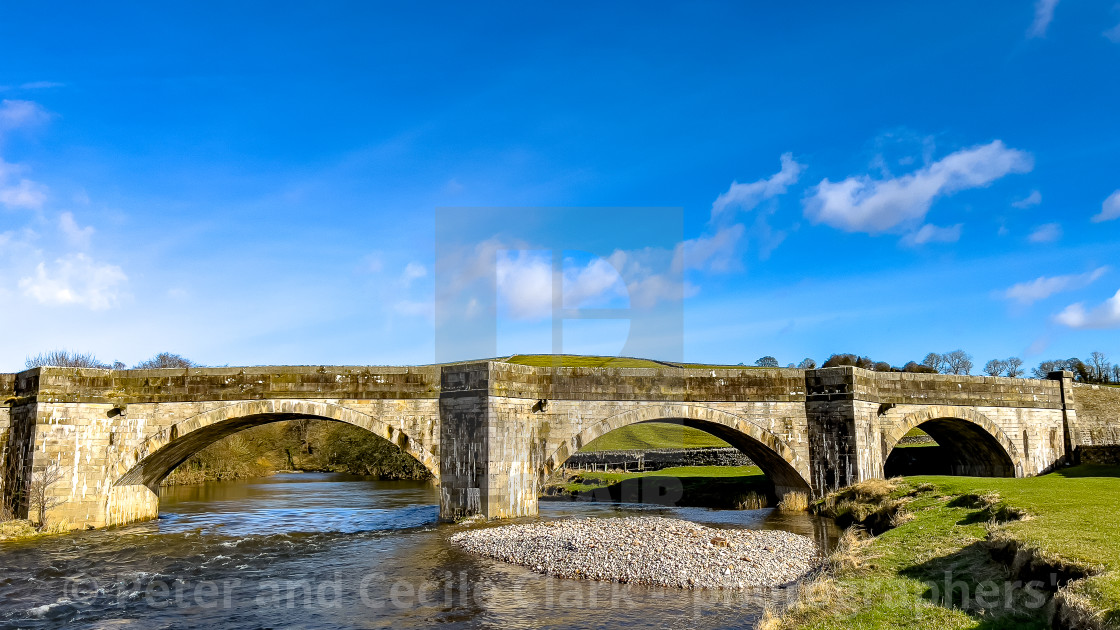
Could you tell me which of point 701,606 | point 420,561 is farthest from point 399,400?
point 701,606

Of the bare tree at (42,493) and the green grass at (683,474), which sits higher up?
the bare tree at (42,493)

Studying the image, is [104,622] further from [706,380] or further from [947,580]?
[706,380]

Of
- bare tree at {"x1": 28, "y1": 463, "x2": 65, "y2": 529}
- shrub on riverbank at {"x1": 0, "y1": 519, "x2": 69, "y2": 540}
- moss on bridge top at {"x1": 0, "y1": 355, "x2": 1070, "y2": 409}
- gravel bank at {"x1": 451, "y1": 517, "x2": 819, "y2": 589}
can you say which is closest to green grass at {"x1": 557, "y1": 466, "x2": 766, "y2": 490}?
moss on bridge top at {"x1": 0, "y1": 355, "x2": 1070, "y2": 409}

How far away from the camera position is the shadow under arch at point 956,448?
30328mm

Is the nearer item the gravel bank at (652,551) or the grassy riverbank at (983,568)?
the grassy riverbank at (983,568)

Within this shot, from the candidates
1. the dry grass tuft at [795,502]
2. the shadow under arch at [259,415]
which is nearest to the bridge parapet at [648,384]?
the dry grass tuft at [795,502]

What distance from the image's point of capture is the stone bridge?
25.3 meters

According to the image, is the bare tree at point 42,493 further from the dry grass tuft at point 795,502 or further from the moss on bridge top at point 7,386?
the dry grass tuft at point 795,502

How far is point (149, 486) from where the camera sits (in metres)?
29.9

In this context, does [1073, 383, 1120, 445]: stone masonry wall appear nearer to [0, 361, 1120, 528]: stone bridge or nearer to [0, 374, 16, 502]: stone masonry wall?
[0, 361, 1120, 528]: stone bridge

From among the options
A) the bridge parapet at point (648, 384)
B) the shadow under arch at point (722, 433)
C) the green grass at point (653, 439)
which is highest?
the bridge parapet at point (648, 384)

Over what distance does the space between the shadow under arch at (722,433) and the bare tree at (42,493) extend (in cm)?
1784

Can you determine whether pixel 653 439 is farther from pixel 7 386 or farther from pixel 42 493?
pixel 7 386

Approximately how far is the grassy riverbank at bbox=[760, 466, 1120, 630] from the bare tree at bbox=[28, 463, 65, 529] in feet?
85.3
